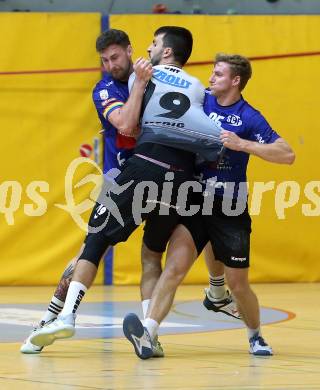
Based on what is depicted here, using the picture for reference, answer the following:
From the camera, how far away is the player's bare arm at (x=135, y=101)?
686 centimetres

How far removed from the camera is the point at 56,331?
6.77 metres

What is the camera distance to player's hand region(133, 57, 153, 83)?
686cm

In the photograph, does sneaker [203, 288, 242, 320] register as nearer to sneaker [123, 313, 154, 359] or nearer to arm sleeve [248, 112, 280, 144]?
sneaker [123, 313, 154, 359]

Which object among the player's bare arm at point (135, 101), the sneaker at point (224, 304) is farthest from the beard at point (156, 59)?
the sneaker at point (224, 304)

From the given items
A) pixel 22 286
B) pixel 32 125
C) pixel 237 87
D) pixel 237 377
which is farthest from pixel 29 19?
pixel 237 377

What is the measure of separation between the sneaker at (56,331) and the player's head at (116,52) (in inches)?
64.6

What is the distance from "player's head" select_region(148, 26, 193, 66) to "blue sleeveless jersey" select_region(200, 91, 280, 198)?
399 mm

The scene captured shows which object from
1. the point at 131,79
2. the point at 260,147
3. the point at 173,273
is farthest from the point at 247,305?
the point at 131,79

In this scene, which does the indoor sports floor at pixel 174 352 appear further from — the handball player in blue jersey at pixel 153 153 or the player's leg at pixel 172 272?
the handball player in blue jersey at pixel 153 153

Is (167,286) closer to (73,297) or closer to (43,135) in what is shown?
(73,297)

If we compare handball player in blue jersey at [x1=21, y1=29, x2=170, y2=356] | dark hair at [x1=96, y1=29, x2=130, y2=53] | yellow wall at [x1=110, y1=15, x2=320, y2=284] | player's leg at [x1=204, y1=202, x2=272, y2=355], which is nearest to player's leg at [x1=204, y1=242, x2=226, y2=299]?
handball player in blue jersey at [x1=21, y1=29, x2=170, y2=356]

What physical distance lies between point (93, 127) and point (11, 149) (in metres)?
1.00

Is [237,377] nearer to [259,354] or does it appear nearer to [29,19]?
[259,354]

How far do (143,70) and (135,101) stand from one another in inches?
7.9
